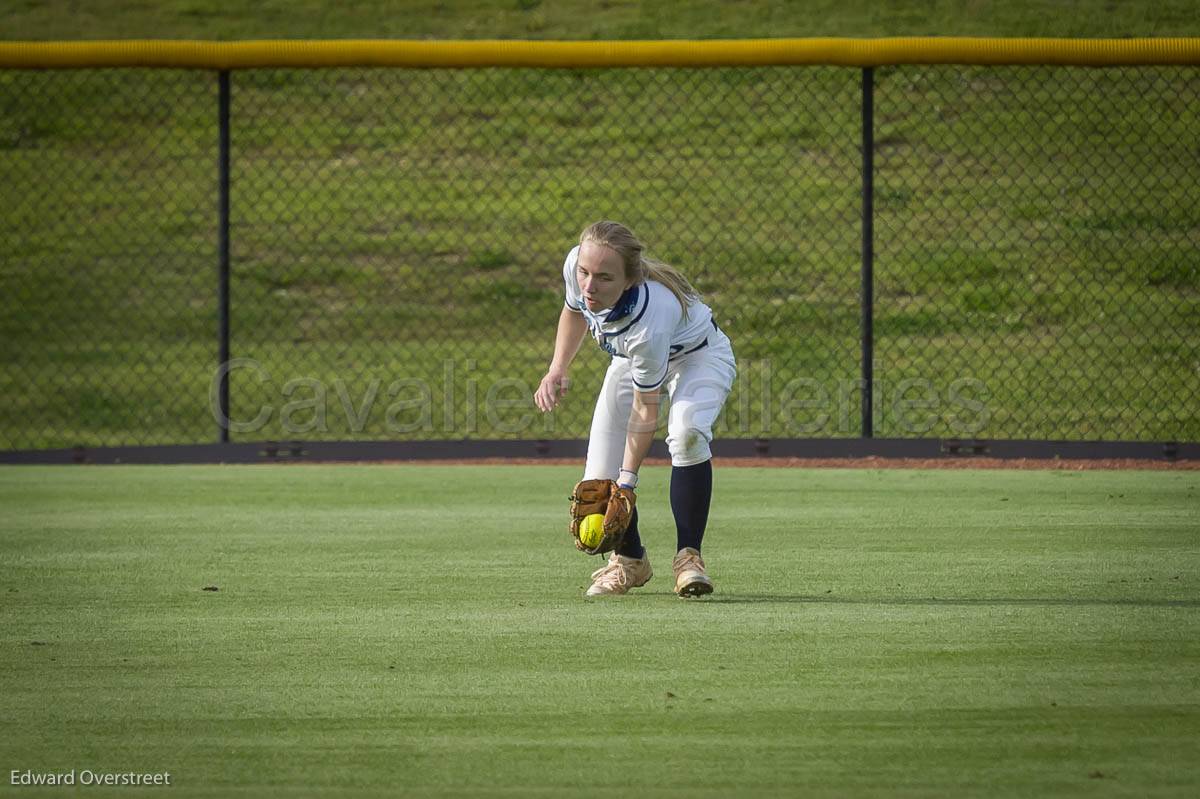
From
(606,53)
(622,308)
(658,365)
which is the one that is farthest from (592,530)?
(606,53)

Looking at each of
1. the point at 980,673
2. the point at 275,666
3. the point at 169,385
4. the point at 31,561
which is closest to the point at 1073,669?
the point at 980,673

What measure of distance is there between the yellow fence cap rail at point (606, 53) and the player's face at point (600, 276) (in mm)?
4433

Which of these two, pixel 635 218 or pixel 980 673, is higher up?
pixel 635 218

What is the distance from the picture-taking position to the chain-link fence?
12.3 m

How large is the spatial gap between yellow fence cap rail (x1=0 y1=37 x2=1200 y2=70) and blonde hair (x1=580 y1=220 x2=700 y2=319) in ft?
13.9

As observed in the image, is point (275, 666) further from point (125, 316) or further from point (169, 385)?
point (125, 316)

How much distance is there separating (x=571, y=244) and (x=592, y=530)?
35.6 ft

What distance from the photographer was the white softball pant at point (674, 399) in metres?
4.73

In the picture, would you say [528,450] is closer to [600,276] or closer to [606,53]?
[606,53]

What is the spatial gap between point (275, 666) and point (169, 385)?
1007 centimetres

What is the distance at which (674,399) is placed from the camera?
15.7 feet

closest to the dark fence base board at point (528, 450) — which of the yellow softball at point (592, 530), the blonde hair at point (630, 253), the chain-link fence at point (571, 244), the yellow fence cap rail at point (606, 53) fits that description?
the yellow fence cap rail at point (606, 53)

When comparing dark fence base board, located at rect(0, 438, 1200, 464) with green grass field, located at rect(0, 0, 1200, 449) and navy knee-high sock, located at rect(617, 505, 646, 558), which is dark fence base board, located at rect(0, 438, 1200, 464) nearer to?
green grass field, located at rect(0, 0, 1200, 449)

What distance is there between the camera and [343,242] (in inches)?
611
